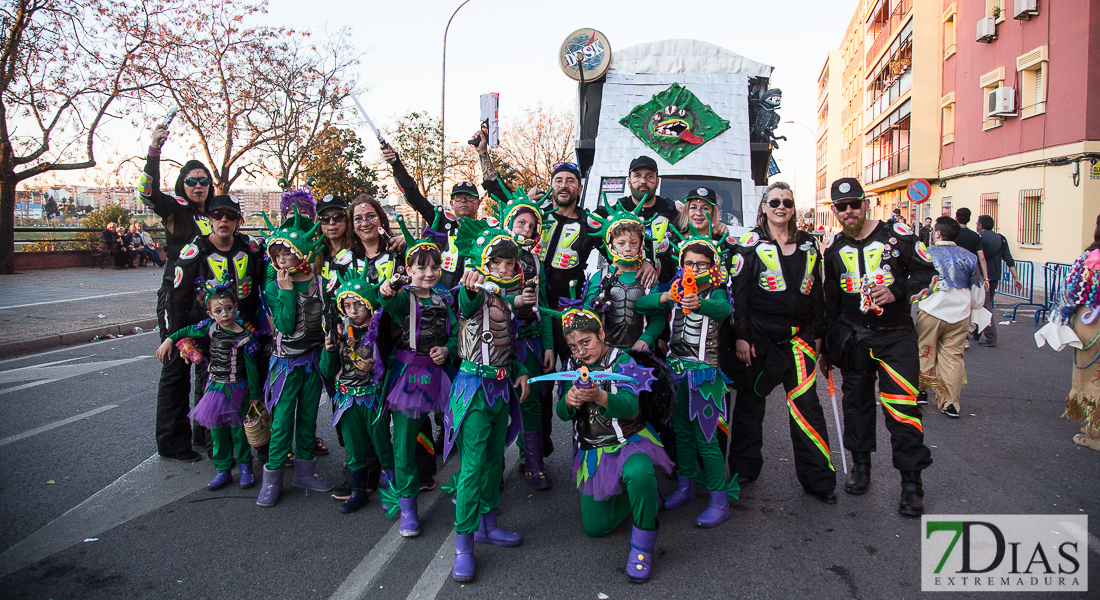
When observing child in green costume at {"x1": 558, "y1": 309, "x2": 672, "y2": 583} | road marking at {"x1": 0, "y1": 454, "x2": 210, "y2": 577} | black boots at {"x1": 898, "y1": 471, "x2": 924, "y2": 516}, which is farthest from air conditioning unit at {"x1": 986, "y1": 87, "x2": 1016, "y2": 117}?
road marking at {"x1": 0, "y1": 454, "x2": 210, "y2": 577}

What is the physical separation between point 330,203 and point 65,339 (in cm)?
782

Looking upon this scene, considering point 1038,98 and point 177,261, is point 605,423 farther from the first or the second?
point 1038,98

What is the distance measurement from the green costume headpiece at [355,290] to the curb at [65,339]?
7682mm

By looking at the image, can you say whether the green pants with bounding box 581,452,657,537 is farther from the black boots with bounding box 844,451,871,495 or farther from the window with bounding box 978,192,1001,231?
the window with bounding box 978,192,1001,231

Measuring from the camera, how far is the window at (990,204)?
2159 centimetres

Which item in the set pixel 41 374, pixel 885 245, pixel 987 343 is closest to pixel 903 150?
pixel 987 343

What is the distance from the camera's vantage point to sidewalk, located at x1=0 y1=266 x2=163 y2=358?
9695 millimetres

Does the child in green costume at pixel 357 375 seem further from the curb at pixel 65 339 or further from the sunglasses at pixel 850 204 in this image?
the curb at pixel 65 339

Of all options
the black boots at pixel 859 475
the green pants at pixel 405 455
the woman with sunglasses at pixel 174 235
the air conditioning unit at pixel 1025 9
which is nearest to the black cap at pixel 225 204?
the woman with sunglasses at pixel 174 235

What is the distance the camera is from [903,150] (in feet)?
104

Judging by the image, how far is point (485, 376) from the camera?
3594 millimetres

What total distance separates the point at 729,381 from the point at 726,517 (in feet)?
2.63

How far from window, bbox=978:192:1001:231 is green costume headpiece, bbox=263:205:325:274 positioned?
23.2m

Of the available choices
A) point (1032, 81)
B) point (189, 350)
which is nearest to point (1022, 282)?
point (1032, 81)
